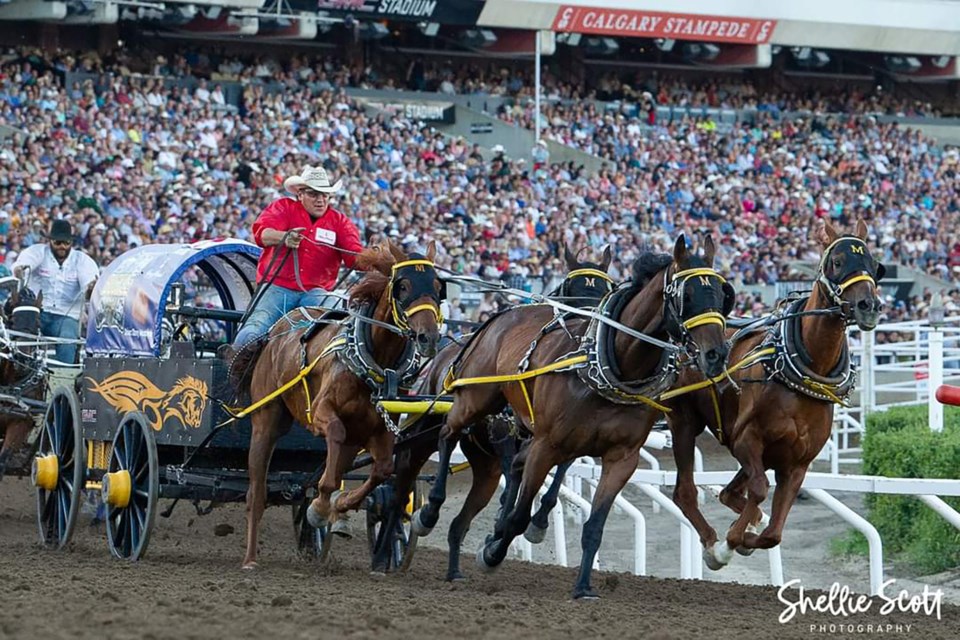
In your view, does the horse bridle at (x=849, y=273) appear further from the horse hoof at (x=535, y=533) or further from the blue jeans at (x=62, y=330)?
the blue jeans at (x=62, y=330)

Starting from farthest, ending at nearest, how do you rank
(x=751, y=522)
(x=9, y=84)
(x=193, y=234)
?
(x=9, y=84) < (x=193, y=234) < (x=751, y=522)

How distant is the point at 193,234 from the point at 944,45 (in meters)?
23.5

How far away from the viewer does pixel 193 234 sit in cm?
2048

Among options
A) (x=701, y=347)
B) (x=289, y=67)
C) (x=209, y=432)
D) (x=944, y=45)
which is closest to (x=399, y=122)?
(x=289, y=67)

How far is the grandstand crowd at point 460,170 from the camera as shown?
21.2m

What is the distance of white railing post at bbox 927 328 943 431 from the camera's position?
13.8 metres

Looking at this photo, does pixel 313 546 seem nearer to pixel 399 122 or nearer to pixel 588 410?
pixel 588 410

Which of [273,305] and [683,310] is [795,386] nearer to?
[683,310]

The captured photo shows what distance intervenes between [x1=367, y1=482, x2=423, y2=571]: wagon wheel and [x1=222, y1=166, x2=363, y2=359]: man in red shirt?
1246mm

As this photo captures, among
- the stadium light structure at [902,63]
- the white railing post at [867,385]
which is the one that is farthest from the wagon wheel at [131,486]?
the stadium light structure at [902,63]

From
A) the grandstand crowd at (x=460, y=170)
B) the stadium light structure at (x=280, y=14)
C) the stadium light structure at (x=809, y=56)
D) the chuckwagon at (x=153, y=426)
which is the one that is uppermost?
the stadium light structure at (x=809, y=56)

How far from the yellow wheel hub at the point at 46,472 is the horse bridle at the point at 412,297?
9.48 ft

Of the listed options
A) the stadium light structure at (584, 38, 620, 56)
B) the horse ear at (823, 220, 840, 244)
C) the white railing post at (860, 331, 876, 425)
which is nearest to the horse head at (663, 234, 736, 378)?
the horse ear at (823, 220, 840, 244)

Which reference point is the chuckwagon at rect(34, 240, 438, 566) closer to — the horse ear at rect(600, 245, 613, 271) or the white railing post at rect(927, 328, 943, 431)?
the horse ear at rect(600, 245, 613, 271)
